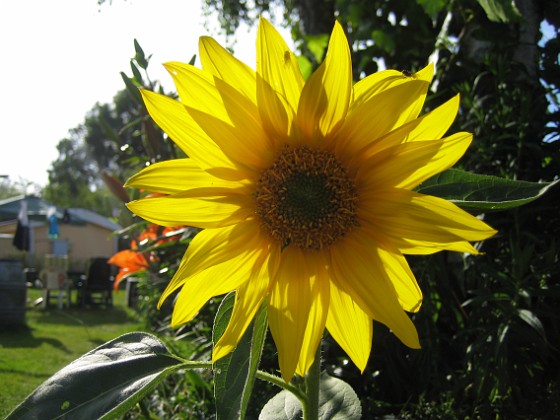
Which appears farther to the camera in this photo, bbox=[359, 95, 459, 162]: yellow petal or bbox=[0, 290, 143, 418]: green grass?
bbox=[0, 290, 143, 418]: green grass

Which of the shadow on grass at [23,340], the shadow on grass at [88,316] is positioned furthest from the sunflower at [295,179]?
the shadow on grass at [88,316]

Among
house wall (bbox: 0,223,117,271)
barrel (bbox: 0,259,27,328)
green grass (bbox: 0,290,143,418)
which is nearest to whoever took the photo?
green grass (bbox: 0,290,143,418)

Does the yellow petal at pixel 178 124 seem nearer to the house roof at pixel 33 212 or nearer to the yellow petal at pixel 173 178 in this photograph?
the yellow petal at pixel 173 178

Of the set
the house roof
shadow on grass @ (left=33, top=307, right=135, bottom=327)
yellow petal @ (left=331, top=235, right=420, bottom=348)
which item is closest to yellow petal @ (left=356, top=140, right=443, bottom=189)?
yellow petal @ (left=331, top=235, right=420, bottom=348)

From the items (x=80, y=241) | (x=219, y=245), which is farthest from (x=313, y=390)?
(x=80, y=241)

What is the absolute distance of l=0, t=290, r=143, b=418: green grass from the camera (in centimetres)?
320

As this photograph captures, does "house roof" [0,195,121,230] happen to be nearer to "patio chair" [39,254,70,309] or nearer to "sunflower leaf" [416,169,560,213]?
"patio chair" [39,254,70,309]

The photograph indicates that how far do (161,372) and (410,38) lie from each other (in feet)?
7.14

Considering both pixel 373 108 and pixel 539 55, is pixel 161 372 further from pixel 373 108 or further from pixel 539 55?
pixel 539 55

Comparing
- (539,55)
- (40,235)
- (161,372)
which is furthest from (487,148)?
(40,235)

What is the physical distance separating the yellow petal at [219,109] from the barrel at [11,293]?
25.9 feet

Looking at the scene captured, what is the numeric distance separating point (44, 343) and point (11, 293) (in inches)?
57.5

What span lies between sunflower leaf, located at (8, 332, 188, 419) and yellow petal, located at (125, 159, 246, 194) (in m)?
0.31

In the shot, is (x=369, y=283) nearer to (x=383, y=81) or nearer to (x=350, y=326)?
(x=350, y=326)
